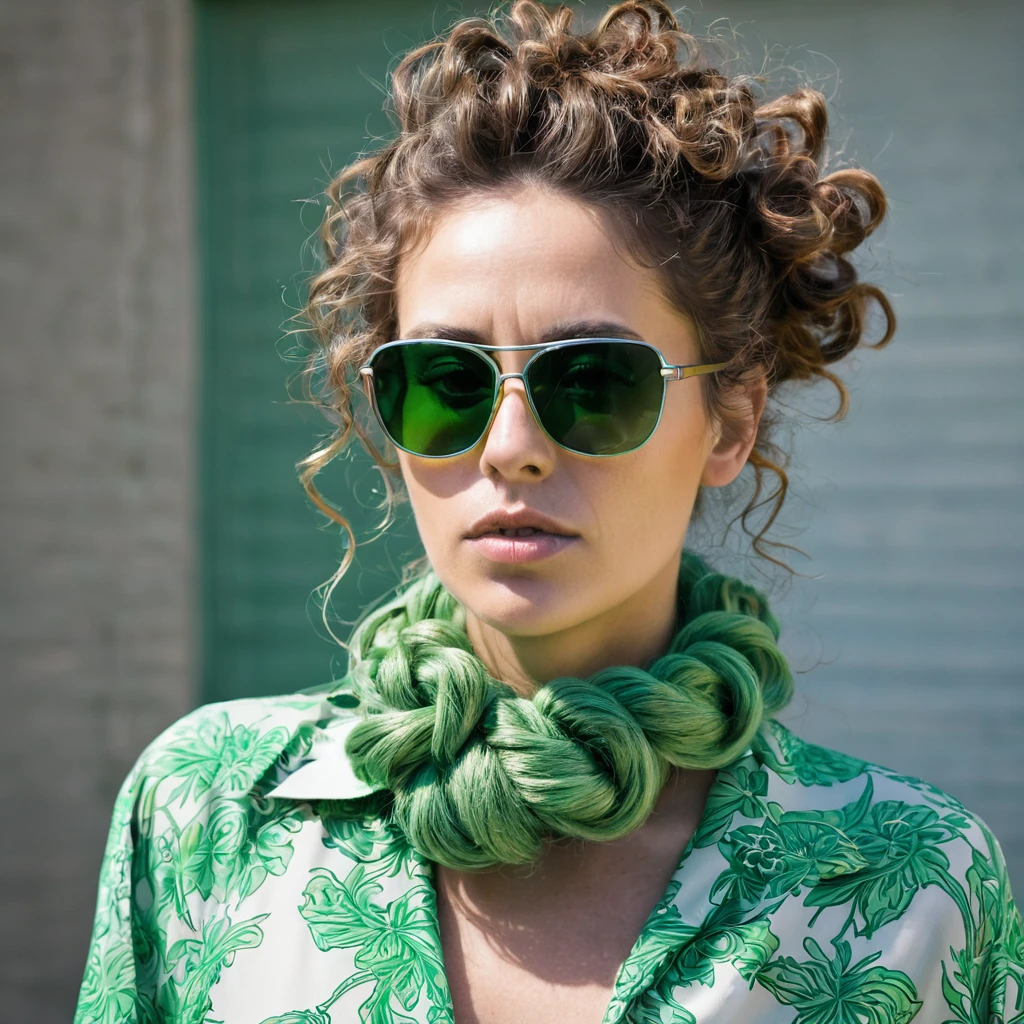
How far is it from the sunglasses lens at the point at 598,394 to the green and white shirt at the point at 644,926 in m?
0.49

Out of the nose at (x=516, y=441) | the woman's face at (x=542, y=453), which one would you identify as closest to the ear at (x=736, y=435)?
the woman's face at (x=542, y=453)

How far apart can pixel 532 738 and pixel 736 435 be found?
557 mm

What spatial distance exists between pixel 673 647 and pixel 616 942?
405mm

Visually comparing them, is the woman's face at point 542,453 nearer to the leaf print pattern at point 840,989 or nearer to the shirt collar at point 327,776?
the shirt collar at point 327,776

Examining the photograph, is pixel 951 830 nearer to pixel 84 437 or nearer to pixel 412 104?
pixel 412 104

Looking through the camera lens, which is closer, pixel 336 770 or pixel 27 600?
pixel 336 770

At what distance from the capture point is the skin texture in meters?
1.44

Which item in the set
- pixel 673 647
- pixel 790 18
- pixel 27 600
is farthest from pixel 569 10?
pixel 27 600

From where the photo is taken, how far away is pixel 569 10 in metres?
1.63

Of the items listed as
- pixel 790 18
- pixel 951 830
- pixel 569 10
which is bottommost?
pixel 951 830

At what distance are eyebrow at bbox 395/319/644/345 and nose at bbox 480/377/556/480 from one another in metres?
0.07

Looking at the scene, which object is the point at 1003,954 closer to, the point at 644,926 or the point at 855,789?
the point at 855,789

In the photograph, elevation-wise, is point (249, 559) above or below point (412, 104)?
below

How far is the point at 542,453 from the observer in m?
1.44
